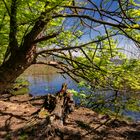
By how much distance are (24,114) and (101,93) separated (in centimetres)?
324

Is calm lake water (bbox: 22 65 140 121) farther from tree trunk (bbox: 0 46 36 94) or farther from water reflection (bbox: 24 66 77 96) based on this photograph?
tree trunk (bbox: 0 46 36 94)

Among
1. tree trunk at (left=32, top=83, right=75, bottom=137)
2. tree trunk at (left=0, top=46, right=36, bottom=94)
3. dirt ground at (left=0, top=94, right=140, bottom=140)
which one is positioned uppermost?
tree trunk at (left=0, top=46, right=36, bottom=94)

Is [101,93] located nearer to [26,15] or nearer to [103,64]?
[103,64]

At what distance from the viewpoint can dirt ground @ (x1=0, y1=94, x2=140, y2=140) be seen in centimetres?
877

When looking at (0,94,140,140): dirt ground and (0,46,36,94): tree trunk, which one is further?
(0,46,36,94): tree trunk

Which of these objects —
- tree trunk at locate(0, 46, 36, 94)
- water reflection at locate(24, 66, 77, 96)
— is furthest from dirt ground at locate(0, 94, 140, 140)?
water reflection at locate(24, 66, 77, 96)

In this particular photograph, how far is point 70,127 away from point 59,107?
915 millimetres

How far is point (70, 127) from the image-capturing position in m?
9.48

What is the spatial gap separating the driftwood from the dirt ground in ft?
0.58

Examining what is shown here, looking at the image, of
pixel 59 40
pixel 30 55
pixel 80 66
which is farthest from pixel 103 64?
pixel 30 55

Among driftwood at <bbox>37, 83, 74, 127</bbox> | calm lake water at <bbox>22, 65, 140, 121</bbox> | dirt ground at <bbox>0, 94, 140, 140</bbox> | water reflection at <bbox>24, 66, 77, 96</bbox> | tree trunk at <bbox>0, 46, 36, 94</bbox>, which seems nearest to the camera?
dirt ground at <bbox>0, 94, 140, 140</bbox>

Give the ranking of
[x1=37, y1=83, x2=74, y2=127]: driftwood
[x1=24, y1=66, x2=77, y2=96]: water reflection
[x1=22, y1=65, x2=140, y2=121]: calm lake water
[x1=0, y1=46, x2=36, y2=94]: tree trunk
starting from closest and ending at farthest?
[x1=37, y1=83, x2=74, y2=127]: driftwood
[x1=0, y1=46, x2=36, y2=94]: tree trunk
[x1=22, y1=65, x2=140, y2=121]: calm lake water
[x1=24, y1=66, x2=77, y2=96]: water reflection

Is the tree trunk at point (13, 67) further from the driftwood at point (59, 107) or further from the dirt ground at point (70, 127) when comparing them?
the driftwood at point (59, 107)

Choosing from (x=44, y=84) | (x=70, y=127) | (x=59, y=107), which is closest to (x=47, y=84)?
(x=44, y=84)
